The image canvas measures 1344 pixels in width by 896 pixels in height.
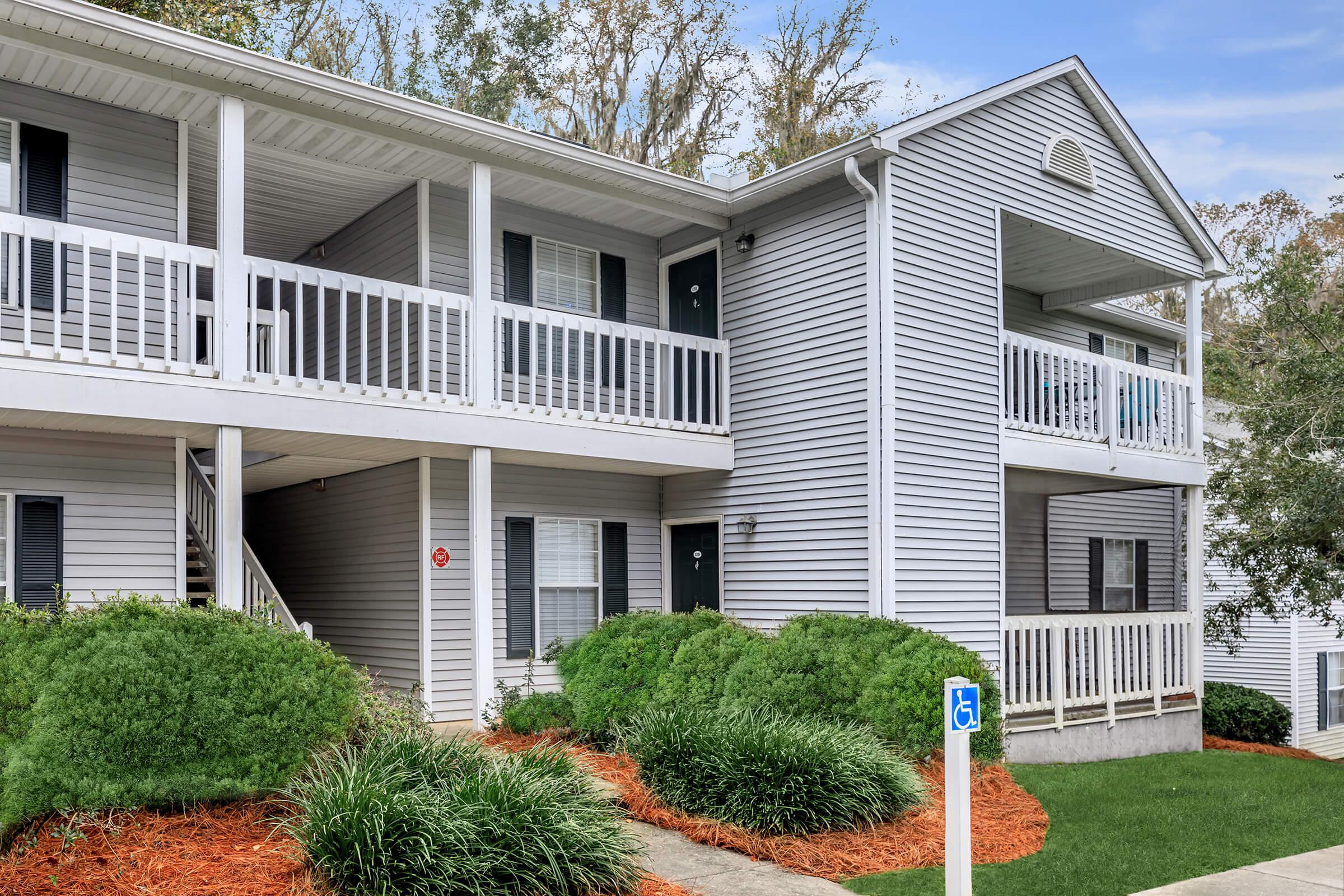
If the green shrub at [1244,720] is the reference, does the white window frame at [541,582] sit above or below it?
above

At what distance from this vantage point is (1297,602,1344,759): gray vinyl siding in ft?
61.9

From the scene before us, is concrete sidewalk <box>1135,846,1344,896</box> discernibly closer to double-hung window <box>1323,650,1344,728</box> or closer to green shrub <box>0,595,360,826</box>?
green shrub <box>0,595,360,826</box>

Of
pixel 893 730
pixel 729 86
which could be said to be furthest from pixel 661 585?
pixel 729 86

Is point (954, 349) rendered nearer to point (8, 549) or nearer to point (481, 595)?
point (481, 595)

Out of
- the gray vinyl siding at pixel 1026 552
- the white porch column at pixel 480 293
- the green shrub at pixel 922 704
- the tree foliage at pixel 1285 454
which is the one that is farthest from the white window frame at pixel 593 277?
the tree foliage at pixel 1285 454

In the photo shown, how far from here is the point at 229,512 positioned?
9.18 meters

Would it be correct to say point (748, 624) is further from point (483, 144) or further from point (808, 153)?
point (808, 153)

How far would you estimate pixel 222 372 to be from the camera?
9.09 metres

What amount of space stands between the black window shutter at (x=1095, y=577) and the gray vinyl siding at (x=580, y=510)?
816cm

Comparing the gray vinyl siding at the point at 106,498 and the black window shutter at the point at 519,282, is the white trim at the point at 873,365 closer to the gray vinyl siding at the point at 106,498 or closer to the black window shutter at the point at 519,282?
the black window shutter at the point at 519,282

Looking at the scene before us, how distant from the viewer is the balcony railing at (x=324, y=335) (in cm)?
878

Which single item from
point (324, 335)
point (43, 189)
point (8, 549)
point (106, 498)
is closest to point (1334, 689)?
point (324, 335)

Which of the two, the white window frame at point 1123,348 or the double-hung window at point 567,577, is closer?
the double-hung window at point 567,577

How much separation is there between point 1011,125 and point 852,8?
14.2m
